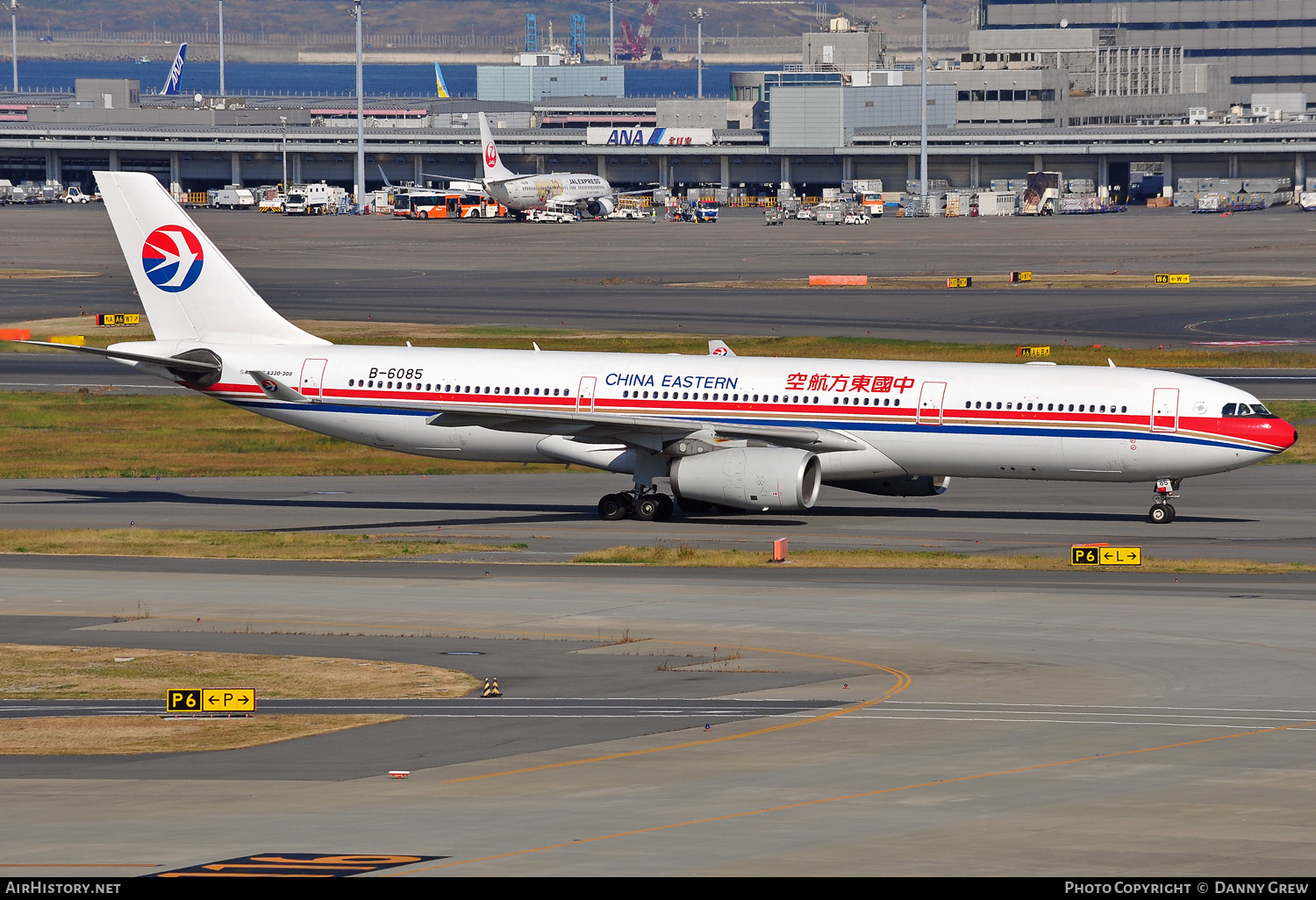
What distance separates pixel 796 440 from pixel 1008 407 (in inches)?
245

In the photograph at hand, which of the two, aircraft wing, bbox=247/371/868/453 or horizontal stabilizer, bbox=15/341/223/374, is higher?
horizontal stabilizer, bbox=15/341/223/374

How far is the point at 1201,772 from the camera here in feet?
82.0

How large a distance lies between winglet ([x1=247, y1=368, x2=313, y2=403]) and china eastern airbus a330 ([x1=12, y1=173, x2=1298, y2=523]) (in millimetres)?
64

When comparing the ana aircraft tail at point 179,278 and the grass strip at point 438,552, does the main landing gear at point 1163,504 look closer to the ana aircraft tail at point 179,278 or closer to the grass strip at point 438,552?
the grass strip at point 438,552

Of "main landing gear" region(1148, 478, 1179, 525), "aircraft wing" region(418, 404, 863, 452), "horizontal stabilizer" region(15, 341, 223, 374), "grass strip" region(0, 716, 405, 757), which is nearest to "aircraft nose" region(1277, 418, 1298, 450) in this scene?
"main landing gear" region(1148, 478, 1179, 525)

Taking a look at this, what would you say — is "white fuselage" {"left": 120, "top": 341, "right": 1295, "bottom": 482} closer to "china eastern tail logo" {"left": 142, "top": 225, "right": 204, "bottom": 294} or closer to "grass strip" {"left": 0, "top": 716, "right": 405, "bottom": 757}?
"china eastern tail logo" {"left": 142, "top": 225, "right": 204, "bottom": 294}

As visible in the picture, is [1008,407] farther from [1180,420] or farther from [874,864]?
[874,864]

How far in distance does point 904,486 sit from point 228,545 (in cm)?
2010

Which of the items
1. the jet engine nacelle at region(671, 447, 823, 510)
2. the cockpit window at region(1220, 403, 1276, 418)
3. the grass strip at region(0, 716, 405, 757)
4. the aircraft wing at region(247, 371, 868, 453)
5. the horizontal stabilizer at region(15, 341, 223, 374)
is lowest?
the grass strip at region(0, 716, 405, 757)

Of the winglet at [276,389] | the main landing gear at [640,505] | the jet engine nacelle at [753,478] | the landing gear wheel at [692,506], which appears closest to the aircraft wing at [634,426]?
the jet engine nacelle at [753,478]

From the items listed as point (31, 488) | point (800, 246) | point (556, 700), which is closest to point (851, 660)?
point (556, 700)

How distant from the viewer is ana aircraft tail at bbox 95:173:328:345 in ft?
191

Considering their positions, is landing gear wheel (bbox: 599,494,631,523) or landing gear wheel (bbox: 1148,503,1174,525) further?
landing gear wheel (bbox: 599,494,631,523)

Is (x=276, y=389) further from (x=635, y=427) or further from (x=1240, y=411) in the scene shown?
(x=1240, y=411)
